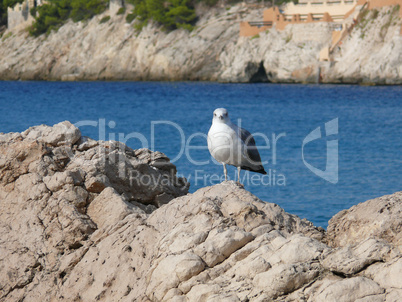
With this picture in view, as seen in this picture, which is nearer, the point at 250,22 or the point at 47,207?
the point at 47,207

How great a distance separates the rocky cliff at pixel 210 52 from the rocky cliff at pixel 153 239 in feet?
188

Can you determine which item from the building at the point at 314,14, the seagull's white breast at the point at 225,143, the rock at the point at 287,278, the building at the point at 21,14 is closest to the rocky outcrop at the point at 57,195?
the seagull's white breast at the point at 225,143

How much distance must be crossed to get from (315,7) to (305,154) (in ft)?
163

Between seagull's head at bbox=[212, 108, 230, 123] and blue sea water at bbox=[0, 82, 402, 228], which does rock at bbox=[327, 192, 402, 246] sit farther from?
blue sea water at bbox=[0, 82, 402, 228]

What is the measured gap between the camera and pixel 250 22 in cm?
7956

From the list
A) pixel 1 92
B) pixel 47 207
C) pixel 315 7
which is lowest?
pixel 1 92

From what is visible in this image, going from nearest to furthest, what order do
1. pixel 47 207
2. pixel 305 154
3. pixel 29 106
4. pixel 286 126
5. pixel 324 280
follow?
pixel 324 280 < pixel 47 207 < pixel 305 154 < pixel 286 126 < pixel 29 106

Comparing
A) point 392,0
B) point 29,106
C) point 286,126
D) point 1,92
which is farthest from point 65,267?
point 1,92

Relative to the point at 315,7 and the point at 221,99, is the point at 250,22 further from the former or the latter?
the point at 221,99

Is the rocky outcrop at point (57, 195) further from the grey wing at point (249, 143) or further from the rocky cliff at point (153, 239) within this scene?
the grey wing at point (249, 143)

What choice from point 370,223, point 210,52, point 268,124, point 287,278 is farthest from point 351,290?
point 210,52

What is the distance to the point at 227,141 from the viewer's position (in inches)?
379

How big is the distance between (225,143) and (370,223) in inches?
124

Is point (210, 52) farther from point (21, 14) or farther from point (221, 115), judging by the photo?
point (221, 115)
